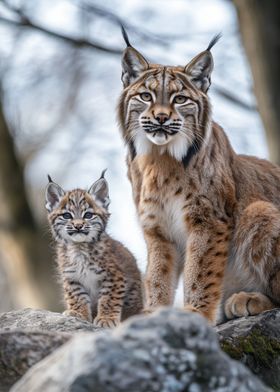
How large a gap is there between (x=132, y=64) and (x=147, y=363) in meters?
4.25

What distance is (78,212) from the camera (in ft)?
25.3

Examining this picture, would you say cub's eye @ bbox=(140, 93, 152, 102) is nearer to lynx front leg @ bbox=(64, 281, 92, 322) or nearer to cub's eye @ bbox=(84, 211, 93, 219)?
cub's eye @ bbox=(84, 211, 93, 219)

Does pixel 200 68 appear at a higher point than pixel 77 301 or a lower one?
higher

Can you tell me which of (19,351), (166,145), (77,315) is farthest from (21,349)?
(166,145)

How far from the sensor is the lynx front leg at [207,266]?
24.4 ft

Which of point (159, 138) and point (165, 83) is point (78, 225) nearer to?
point (159, 138)

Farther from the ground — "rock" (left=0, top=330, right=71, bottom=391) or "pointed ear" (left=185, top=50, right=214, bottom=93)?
"pointed ear" (left=185, top=50, right=214, bottom=93)

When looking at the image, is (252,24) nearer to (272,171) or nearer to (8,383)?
(272,171)

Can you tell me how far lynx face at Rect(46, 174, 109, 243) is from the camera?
25.2 feet

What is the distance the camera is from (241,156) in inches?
334

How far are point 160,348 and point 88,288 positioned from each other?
3846 mm

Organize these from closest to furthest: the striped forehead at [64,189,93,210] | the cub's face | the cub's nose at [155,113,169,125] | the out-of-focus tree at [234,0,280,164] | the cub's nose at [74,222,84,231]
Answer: the cub's nose at [155,113,169,125] < the cub's face < the cub's nose at [74,222,84,231] < the striped forehead at [64,189,93,210] < the out-of-focus tree at [234,0,280,164]

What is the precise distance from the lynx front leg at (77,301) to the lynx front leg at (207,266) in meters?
0.77

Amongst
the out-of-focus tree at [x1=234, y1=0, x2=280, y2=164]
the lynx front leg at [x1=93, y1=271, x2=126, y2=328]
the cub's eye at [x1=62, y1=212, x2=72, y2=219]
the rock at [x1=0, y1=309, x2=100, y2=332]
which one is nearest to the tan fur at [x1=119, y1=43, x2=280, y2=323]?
the lynx front leg at [x1=93, y1=271, x2=126, y2=328]
